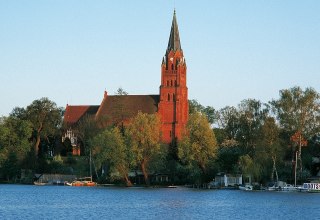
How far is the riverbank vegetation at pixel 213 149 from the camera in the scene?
96438 millimetres

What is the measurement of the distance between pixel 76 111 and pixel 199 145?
58443 mm

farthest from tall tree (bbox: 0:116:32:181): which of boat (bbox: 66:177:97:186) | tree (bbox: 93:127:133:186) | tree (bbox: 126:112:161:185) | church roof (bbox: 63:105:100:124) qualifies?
tree (bbox: 126:112:161:185)

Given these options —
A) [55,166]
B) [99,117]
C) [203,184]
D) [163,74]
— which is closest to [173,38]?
[163,74]

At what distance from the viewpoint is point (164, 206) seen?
67812 millimetres

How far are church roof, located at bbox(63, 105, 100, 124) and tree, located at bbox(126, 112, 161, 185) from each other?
4881 centimetres

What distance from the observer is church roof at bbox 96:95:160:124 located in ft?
447

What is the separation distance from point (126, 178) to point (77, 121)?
4707 cm

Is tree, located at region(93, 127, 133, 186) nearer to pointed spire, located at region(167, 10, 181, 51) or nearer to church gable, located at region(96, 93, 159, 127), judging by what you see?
church gable, located at region(96, 93, 159, 127)

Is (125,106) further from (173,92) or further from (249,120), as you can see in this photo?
(249,120)

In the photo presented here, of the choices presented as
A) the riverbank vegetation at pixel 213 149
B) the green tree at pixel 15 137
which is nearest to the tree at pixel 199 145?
the riverbank vegetation at pixel 213 149

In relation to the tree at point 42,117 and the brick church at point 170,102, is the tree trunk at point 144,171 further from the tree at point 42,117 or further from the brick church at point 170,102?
the tree at point 42,117

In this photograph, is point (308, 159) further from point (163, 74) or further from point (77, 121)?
point (77, 121)

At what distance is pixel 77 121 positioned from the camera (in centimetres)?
14975

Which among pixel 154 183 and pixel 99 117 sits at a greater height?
pixel 99 117
